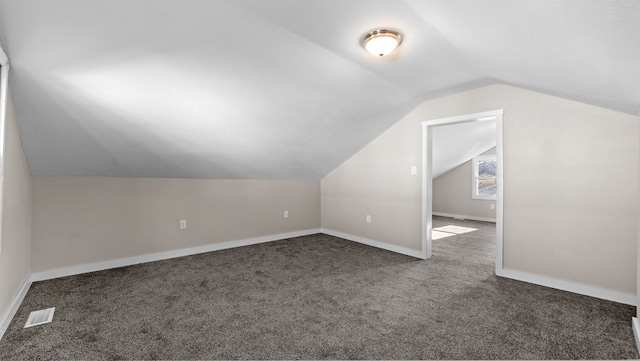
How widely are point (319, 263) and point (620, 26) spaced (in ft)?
9.98

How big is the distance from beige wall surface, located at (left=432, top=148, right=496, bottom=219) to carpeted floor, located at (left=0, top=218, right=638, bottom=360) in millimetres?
4533

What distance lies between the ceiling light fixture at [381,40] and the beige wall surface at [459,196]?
6.45 meters

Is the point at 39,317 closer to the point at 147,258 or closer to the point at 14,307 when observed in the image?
the point at 14,307

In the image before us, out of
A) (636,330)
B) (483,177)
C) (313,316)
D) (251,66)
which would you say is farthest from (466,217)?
(251,66)

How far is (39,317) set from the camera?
204 cm

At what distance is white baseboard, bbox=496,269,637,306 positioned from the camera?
2263 millimetres

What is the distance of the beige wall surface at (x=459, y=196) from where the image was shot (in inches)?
279

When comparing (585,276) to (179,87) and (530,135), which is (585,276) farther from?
(179,87)

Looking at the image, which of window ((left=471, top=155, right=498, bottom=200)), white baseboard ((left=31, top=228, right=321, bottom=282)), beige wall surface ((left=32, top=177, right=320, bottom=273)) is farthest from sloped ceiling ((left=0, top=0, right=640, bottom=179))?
window ((left=471, top=155, right=498, bottom=200))

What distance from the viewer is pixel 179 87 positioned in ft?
7.22

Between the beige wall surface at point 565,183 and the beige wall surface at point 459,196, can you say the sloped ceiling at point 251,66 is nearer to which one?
the beige wall surface at point 565,183

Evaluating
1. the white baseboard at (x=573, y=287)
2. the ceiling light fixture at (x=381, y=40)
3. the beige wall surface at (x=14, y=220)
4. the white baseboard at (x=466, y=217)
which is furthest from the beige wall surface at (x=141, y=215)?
the white baseboard at (x=466, y=217)

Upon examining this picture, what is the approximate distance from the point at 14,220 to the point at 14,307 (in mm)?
691

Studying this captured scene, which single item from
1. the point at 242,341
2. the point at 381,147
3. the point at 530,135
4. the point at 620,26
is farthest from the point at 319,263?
the point at 620,26
